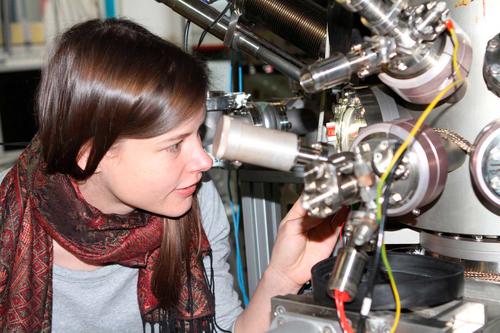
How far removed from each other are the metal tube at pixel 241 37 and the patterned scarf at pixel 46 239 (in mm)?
386

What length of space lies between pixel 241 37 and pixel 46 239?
22.2 inches

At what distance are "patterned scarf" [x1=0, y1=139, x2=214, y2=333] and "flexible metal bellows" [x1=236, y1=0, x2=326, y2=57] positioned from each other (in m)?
0.45

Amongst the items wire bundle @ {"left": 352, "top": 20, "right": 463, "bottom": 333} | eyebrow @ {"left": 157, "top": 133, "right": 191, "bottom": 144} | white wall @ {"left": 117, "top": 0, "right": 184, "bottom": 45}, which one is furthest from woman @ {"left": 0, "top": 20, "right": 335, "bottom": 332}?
white wall @ {"left": 117, "top": 0, "right": 184, "bottom": 45}

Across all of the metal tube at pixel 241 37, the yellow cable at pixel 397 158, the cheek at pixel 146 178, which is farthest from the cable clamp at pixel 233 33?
the yellow cable at pixel 397 158

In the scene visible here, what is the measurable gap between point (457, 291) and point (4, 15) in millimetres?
2355

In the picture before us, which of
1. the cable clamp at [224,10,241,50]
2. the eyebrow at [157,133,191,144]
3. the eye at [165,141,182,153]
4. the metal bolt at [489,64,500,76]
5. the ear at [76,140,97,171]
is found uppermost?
the cable clamp at [224,10,241,50]

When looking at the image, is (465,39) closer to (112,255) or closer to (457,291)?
(457,291)

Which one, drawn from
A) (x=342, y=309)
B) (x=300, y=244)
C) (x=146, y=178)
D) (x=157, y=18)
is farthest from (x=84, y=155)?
(x=157, y=18)

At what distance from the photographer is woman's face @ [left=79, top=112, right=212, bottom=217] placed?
42.1 inches

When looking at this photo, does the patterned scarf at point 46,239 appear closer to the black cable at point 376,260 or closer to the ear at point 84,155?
the ear at point 84,155

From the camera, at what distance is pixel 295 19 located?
110 centimetres

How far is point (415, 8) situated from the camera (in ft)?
2.29

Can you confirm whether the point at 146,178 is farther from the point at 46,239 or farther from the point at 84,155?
the point at 46,239

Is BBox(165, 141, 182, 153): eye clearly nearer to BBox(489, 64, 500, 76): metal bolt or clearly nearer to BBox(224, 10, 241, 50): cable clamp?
BBox(224, 10, 241, 50): cable clamp
